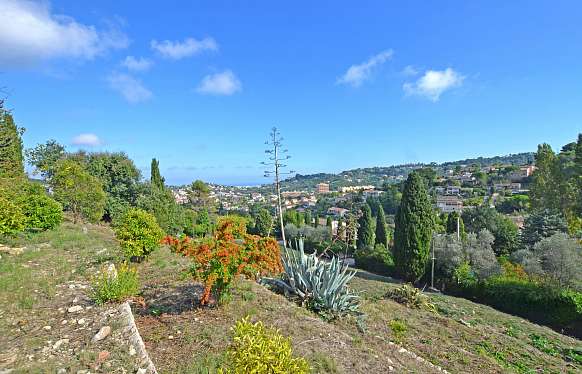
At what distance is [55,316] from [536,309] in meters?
14.6

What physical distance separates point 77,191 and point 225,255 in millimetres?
14447

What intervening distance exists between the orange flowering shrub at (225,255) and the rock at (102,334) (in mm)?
1203

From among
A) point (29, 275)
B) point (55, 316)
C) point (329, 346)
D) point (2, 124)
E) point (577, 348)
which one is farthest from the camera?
point (2, 124)

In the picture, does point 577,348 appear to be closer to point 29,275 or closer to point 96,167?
point 29,275

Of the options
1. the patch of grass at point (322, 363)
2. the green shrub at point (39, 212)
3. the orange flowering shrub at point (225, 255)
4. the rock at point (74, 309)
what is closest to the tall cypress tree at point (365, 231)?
the green shrub at point (39, 212)

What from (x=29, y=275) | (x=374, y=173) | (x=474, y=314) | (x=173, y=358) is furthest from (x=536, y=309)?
(x=374, y=173)

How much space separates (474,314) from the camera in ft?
33.2

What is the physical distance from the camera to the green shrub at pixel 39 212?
10.9m

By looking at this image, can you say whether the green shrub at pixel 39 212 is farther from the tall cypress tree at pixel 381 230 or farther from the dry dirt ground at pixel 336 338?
the tall cypress tree at pixel 381 230

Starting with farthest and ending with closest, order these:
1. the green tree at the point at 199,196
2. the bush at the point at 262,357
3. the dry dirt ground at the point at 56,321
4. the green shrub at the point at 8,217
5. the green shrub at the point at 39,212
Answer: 1. the green tree at the point at 199,196
2. the green shrub at the point at 39,212
3. the green shrub at the point at 8,217
4. the dry dirt ground at the point at 56,321
5. the bush at the point at 262,357

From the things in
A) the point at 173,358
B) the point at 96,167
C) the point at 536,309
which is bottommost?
the point at 536,309

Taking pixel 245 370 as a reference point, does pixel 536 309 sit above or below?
below

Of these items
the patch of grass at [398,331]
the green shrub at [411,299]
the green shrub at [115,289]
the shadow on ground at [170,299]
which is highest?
the green shrub at [115,289]

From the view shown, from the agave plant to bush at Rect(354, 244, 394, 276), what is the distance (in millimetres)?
16851
